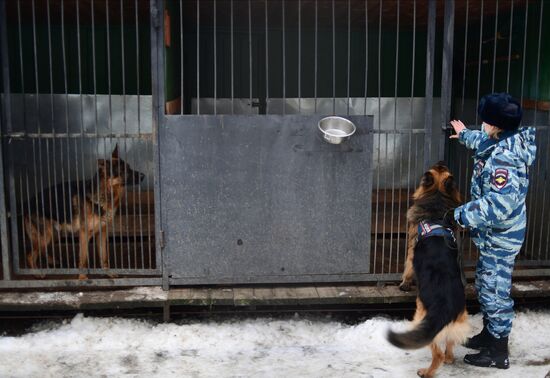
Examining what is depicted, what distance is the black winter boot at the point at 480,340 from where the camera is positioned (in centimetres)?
502

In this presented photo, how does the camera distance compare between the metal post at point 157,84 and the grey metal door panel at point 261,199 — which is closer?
the metal post at point 157,84

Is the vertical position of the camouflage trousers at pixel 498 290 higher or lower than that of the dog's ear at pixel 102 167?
lower

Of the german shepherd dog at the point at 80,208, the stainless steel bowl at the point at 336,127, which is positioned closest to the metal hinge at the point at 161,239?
the german shepherd dog at the point at 80,208

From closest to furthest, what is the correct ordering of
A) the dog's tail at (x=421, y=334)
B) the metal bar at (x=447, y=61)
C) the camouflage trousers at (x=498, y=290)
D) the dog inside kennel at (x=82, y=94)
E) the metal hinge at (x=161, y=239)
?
the dog's tail at (x=421, y=334)
the camouflage trousers at (x=498, y=290)
the metal bar at (x=447, y=61)
the metal hinge at (x=161, y=239)
the dog inside kennel at (x=82, y=94)

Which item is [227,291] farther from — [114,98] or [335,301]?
[114,98]

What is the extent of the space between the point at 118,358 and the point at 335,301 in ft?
6.51

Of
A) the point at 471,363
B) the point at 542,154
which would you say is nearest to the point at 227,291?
the point at 471,363

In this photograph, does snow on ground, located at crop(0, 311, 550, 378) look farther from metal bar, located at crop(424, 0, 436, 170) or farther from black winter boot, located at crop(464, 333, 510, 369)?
metal bar, located at crop(424, 0, 436, 170)

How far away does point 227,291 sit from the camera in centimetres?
572

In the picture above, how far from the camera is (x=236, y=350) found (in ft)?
17.2

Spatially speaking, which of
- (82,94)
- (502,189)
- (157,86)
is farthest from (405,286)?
(82,94)

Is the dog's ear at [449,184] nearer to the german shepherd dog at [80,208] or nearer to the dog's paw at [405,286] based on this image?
the dog's paw at [405,286]

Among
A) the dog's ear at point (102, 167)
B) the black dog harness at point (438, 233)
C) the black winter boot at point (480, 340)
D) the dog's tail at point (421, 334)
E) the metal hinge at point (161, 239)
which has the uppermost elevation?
the dog's ear at point (102, 167)

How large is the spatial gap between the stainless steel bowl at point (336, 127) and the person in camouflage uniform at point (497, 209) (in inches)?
40.2
